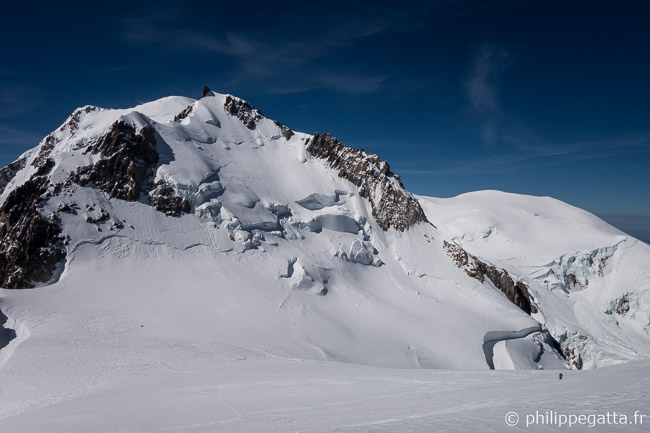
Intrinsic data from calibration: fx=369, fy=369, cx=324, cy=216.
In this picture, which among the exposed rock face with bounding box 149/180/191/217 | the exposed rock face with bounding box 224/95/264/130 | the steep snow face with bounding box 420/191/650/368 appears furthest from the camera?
the exposed rock face with bounding box 224/95/264/130

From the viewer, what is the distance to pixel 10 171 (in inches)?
2645

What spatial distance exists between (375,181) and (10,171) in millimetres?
66056

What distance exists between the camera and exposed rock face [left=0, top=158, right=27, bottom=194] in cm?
6531

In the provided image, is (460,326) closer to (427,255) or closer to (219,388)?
(427,255)

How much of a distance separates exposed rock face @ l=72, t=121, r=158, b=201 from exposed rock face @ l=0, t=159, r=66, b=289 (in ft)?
14.3

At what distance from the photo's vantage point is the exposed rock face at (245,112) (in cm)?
5578

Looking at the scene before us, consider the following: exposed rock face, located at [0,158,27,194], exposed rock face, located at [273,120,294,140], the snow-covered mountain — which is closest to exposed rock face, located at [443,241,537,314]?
the snow-covered mountain

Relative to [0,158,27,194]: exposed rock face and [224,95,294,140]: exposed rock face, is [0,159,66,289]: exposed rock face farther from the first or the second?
[0,158,27,194]: exposed rock face

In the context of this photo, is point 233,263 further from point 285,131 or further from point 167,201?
point 285,131

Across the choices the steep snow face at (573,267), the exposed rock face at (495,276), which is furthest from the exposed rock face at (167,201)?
the steep snow face at (573,267)

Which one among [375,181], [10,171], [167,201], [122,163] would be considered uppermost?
[10,171]

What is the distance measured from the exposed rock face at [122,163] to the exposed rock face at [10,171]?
39578mm

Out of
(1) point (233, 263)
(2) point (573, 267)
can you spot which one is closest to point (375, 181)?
(1) point (233, 263)

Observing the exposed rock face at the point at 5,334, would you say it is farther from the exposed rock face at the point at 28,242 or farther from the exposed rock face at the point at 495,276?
the exposed rock face at the point at 495,276
